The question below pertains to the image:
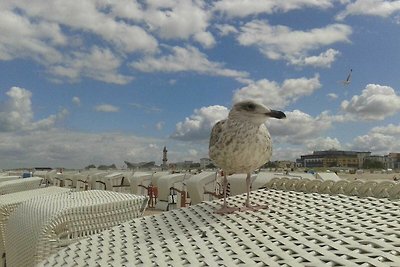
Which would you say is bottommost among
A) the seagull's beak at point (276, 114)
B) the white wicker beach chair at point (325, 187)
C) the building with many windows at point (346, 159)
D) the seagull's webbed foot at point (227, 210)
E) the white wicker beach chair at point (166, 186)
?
the white wicker beach chair at point (166, 186)

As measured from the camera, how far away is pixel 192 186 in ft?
38.0

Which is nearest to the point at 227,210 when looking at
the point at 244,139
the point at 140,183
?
the point at 244,139

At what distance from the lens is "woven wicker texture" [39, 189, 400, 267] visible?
6.81 ft

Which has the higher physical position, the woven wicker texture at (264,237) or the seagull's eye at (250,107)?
the seagull's eye at (250,107)

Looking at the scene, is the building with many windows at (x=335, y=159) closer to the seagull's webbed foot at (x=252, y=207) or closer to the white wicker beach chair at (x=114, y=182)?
the white wicker beach chair at (x=114, y=182)

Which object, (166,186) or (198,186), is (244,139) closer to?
(198,186)

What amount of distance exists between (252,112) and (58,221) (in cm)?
184

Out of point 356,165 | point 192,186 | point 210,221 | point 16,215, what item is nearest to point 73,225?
point 16,215

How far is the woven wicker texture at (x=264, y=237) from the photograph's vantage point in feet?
6.81

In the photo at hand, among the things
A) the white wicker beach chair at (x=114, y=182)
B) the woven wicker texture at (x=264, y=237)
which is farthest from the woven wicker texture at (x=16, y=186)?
the white wicker beach chair at (x=114, y=182)

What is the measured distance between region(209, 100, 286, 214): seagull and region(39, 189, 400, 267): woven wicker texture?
0.34m

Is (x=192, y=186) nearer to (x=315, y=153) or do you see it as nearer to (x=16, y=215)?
(x=16, y=215)

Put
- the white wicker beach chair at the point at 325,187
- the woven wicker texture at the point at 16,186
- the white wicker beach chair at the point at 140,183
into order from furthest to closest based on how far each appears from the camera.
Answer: the white wicker beach chair at the point at 140,183
the woven wicker texture at the point at 16,186
the white wicker beach chair at the point at 325,187

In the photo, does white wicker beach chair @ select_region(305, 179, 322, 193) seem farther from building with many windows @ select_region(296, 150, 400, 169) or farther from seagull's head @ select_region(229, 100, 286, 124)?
building with many windows @ select_region(296, 150, 400, 169)
